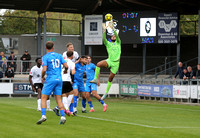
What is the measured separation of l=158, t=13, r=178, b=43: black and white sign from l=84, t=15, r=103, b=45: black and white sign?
16.7 feet

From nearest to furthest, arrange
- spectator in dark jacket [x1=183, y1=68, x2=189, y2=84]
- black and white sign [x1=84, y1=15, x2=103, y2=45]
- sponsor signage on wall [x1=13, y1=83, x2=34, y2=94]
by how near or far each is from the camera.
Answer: spectator in dark jacket [x1=183, y1=68, x2=189, y2=84] < sponsor signage on wall [x1=13, y1=83, x2=34, y2=94] < black and white sign [x1=84, y1=15, x2=103, y2=45]

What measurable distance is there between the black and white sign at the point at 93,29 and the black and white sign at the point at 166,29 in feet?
16.7

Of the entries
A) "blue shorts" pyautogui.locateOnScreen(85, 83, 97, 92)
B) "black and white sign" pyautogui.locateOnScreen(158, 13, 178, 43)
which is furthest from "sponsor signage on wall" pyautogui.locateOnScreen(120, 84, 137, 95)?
"blue shorts" pyautogui.locateOnScreen(85, 83, 97, 92)

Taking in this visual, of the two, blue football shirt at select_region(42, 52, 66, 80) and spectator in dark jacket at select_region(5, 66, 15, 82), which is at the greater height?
blue football shirt at select_region(42, 52, 66, 80)

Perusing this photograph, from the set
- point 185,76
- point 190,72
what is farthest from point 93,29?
point 190,72

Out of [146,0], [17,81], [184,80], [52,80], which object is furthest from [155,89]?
[52,80]

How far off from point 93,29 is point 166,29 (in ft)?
20.2

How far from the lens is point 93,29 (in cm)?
3712

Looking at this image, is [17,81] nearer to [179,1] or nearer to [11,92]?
[11,92]

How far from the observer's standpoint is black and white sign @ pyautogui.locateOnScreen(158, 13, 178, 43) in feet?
114

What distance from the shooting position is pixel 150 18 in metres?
34.7

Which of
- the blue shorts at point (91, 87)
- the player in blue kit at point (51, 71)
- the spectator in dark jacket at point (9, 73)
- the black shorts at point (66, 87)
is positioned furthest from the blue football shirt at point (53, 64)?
the spectator in dark jacket at point (9, 73)

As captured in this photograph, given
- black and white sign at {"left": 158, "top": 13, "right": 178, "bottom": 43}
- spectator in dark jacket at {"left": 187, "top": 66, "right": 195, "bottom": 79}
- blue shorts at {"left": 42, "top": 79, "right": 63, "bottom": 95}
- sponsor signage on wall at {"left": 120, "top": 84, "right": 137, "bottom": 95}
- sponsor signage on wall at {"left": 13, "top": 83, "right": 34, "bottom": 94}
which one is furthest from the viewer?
black and white sign at {"left": 158, "top": 13, "right": 178, "bottom": 43}

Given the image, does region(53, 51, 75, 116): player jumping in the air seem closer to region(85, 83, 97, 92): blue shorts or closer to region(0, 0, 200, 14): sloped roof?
region(85, 83, 97, 92): blue shorts
